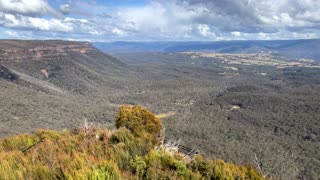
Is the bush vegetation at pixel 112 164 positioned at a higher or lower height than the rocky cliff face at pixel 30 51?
higher

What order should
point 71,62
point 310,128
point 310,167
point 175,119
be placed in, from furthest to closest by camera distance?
point 71,62 < point 175,119 < point 310,128 < point 310,167

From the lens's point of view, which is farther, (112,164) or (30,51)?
(30,51)

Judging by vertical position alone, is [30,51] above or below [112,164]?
below

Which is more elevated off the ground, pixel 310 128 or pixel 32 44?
pixel 32 44

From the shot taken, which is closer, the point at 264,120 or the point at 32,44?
the point at 264,120

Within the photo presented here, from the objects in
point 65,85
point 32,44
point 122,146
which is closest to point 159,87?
point 65,85

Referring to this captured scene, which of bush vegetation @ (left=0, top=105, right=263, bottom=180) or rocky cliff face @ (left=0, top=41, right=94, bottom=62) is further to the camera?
rocky cliff face @ (left=0, top=41, right=94, bottom=62)

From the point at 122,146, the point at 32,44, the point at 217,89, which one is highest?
the point at 122,146

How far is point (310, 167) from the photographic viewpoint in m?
64.4

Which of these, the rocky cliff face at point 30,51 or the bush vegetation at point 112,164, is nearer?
the bush vegetation at point 112,164

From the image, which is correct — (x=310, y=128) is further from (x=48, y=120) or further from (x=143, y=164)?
(x=143, y=164)

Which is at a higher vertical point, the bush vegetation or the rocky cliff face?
the bush vegetation

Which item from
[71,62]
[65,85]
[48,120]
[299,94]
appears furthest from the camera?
[71,62]

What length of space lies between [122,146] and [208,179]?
9.21 feet
